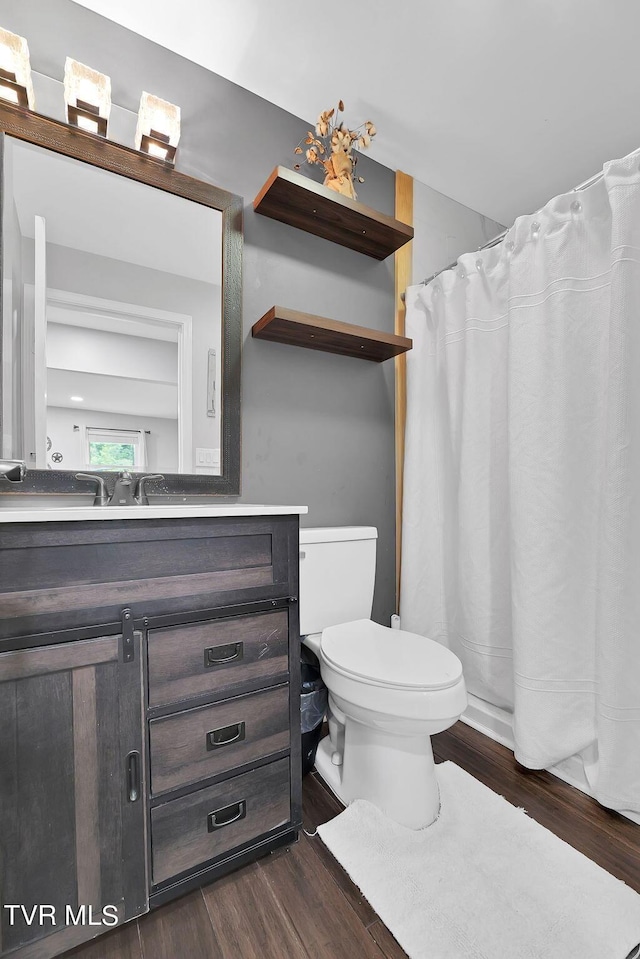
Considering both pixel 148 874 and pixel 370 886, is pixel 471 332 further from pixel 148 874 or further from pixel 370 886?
pixel 148 874

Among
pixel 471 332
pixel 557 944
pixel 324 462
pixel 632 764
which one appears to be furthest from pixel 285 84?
pixel 557 944

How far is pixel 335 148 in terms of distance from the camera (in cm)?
173

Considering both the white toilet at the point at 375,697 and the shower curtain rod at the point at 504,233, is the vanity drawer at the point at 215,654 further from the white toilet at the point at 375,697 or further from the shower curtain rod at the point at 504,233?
the shower curtain rod at the point at 504,233

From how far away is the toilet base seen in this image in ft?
4.11

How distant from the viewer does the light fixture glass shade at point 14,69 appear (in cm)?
124

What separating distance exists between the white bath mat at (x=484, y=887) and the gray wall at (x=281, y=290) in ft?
2.85

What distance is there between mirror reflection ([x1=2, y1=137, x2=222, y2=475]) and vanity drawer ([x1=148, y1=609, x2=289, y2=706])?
0.63m

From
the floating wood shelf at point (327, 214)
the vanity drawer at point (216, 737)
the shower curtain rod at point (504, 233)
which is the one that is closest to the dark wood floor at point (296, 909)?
the vanity drawer at point (216, 737)

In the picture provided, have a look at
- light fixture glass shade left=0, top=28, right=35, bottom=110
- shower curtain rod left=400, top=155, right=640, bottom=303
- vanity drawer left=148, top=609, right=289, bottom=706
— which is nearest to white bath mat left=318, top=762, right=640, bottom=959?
vanity drawer left=148, top=609, right=289, bottom=706

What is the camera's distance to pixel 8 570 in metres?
0.85

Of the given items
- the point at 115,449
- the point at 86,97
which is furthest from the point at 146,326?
the point at 86,97

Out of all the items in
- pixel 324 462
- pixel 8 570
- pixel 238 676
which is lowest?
pixel 238 676

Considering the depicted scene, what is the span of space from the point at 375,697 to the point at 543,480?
850mm

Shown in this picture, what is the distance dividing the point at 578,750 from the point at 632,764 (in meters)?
0.18
